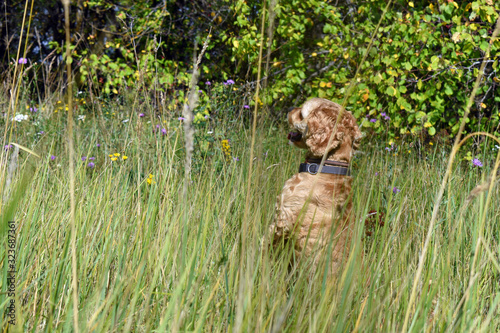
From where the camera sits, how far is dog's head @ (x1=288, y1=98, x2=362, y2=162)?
1.92m

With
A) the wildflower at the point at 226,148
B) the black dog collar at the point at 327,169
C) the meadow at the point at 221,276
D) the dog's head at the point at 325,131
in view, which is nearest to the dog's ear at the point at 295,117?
the dog's head at the point at 325,131

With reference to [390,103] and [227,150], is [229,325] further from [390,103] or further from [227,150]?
[390,103]

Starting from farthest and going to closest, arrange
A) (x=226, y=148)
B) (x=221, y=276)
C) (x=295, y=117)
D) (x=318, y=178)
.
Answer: (x=226, y=148) < (x=295, y=117) < (x=318, y=178) < (x=221, y=276)

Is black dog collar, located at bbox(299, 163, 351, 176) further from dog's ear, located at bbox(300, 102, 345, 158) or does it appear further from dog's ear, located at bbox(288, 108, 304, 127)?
dog's ear, located at bbox(288, 108, 304, 127)

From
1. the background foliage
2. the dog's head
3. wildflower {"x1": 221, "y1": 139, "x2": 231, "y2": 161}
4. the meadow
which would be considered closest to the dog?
the dog's head

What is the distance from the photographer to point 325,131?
192 cm

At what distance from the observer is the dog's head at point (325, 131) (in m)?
1.92

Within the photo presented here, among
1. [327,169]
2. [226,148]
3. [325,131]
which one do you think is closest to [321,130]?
[325,131]

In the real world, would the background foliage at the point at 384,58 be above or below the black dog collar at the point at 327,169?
above

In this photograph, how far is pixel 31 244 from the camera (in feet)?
5.19

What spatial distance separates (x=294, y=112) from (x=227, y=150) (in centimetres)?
114

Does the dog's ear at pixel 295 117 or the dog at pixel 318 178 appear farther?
the dog's ear at pixel 295 117

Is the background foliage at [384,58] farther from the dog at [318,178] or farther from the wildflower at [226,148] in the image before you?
the dog at [318,178]

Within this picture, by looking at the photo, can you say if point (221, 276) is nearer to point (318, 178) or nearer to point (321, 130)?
point (318, 178)
